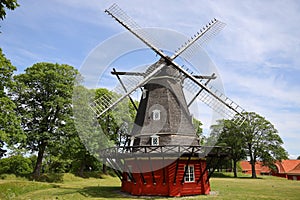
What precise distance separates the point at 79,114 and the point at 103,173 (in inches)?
434

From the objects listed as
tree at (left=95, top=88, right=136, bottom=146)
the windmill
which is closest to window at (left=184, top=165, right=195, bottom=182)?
the windmill

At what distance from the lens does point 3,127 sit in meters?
17.4

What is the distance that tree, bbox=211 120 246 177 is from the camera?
3675cm

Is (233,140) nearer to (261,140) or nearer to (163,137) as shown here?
(261,140)

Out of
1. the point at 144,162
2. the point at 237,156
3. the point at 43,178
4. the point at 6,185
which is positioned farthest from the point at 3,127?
the point at 237,156

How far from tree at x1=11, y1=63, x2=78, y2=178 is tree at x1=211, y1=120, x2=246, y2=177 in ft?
77.9

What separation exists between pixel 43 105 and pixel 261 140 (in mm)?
29575

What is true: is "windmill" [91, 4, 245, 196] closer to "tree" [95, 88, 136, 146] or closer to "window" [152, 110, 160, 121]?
"window" [152, 110, 160, 121]

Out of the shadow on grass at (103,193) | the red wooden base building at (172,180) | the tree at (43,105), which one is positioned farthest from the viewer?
the tree at (43,105)

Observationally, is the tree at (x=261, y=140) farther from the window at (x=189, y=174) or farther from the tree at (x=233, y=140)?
the window at (x=189, y=174)

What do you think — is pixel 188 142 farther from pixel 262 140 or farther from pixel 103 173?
pixel 262 140

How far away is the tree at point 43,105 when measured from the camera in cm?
2200

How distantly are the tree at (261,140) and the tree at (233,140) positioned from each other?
81 centimetres

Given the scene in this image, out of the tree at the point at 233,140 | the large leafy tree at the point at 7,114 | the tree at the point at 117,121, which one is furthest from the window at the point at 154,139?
the tree at the point at 233,140
